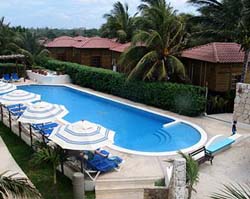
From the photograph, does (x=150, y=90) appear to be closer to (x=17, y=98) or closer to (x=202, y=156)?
(x=17, y=98)

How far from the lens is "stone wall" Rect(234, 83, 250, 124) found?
14.1 m

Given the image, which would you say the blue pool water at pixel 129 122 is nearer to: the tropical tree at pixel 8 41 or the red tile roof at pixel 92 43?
the red tile roof at pixel 92 43

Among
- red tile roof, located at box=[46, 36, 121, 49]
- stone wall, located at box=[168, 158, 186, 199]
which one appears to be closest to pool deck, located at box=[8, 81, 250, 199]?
stone wall, located at box=[168, 158, 186, 199]

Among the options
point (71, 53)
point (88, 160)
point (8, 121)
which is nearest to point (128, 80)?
point (8, 121)

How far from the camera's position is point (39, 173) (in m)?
12.7

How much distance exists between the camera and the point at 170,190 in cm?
962

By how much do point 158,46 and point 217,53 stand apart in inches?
157

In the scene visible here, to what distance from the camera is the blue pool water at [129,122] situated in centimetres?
1691

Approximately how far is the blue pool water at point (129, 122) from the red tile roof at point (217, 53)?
5121 mm

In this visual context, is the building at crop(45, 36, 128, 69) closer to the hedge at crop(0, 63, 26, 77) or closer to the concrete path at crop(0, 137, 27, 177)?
the hedge at crop(0, 63, 26, 77)

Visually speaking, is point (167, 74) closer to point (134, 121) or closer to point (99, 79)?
point (134, 121)

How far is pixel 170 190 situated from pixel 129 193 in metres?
2.14

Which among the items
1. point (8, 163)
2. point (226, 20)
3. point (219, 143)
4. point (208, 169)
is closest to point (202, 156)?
point (208, 169)

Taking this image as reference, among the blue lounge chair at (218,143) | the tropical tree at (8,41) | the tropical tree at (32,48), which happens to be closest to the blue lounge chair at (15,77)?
the tropical tree at (32,48)
